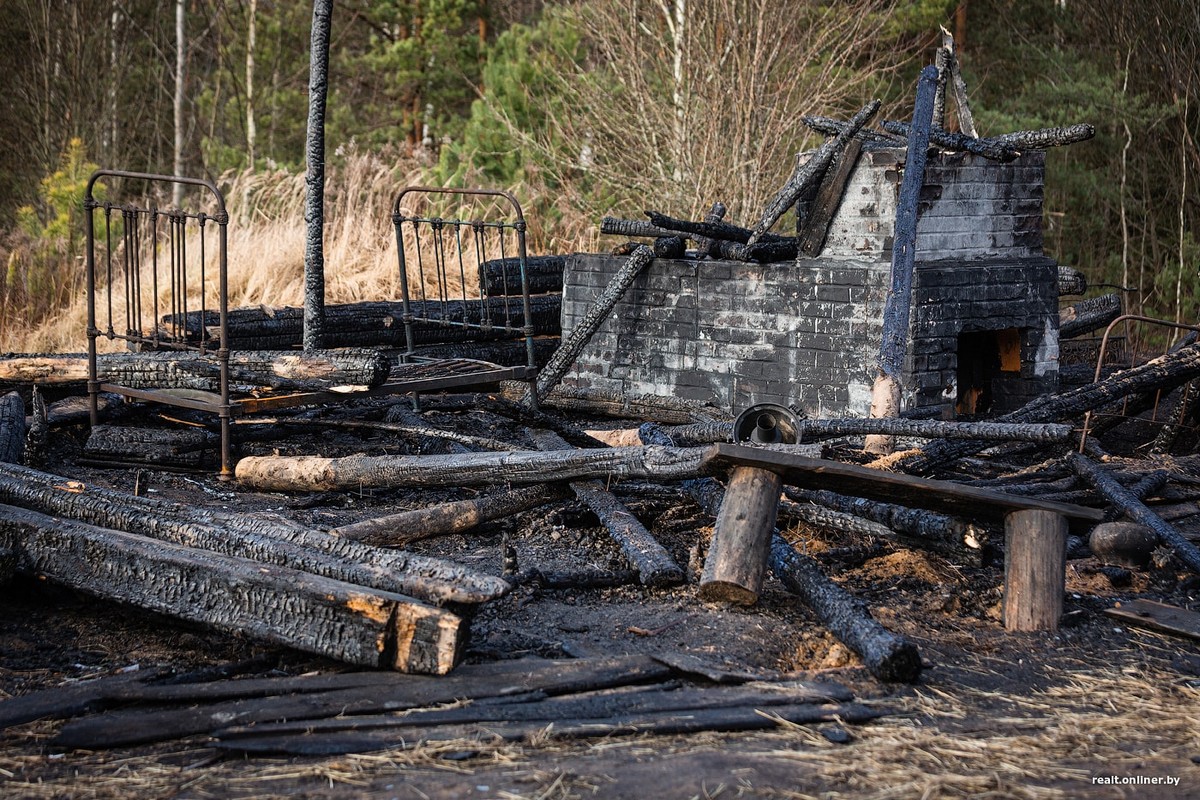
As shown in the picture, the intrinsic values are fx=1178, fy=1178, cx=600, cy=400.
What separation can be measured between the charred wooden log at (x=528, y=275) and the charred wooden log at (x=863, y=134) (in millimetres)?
2687

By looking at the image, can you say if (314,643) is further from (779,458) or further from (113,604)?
(779,458)

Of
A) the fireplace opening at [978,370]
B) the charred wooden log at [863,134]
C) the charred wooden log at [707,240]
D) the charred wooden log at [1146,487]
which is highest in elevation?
the charred wooden log at [863,134]

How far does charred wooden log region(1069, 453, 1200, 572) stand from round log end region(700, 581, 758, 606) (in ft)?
7.01

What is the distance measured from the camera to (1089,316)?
11.6 m

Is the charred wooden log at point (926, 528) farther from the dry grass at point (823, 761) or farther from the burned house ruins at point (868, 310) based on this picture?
the burned house ruins at point (868, 310)

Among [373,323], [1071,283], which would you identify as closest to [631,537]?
[373,323]

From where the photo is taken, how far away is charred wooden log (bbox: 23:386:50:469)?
6930mm

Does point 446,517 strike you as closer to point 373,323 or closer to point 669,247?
point 669,247

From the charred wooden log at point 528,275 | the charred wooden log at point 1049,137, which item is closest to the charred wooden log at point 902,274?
the charred wooden log at point 1049,137

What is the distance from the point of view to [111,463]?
23.5ft

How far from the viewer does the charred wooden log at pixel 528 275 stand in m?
11.0

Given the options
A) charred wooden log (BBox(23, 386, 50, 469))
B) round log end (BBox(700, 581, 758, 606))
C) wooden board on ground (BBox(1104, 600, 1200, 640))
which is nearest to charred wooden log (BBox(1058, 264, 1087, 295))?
wooden board on ground (BBox(1104, 600, 1200, 640))

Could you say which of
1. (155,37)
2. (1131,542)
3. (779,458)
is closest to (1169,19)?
(1131,542)

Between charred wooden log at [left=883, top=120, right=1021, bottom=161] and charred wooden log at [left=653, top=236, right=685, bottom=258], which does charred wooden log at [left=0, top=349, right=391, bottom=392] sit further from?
charred wooden log at [left=883, top=120, right=1021, bottom=161]
